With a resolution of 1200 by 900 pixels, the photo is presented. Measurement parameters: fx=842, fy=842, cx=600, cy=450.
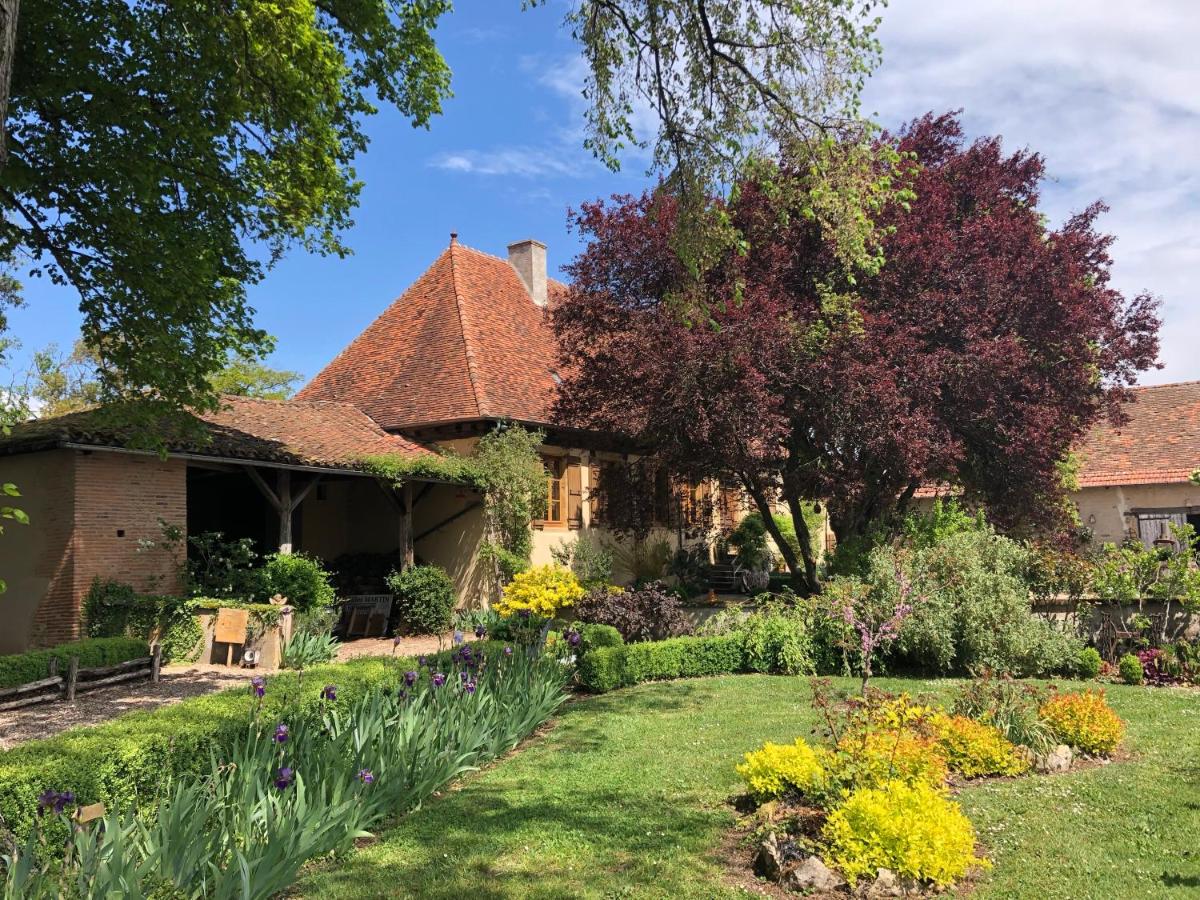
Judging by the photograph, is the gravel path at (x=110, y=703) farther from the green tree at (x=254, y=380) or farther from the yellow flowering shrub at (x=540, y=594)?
the green tree at (x=254, y=380)

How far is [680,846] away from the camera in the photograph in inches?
199

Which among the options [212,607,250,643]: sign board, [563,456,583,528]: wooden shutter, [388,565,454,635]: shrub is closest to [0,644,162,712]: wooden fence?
[212,607,250,643]: sign board

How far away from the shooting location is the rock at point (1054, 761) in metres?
6.25

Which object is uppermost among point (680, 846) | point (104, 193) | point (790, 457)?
point (104, 193)

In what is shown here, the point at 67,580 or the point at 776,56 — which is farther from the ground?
the point at 776,56

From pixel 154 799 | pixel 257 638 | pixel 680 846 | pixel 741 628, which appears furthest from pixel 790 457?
pixel 154 799

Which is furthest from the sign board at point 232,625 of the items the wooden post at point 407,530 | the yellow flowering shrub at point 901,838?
the yellow flowering shrub at point 901,838

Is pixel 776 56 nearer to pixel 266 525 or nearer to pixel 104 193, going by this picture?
pixel 104 193

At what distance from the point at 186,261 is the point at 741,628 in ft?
29.1

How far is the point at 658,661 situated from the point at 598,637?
870 mm

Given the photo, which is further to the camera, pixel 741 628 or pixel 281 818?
pixel 741 628

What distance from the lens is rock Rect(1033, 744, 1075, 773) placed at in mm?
6246

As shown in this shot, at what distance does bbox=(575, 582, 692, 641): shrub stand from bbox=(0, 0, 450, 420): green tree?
6167 mm

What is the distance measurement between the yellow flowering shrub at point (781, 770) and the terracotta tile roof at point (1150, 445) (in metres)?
16.2
